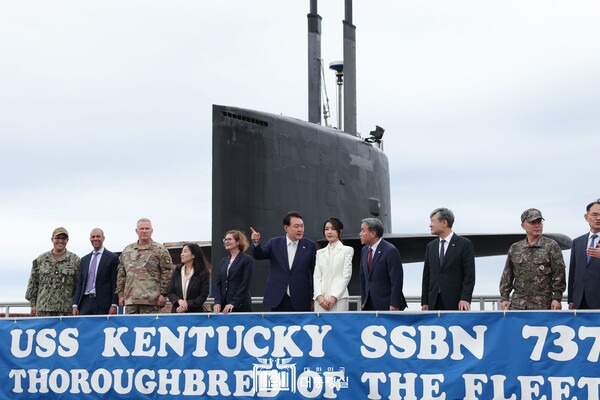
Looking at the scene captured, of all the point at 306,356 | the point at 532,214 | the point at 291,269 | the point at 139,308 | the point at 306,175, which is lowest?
the point at 306,356

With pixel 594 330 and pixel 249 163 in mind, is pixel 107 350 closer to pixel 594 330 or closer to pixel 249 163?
pixel 249 163

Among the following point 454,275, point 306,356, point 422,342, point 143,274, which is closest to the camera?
point 422,342

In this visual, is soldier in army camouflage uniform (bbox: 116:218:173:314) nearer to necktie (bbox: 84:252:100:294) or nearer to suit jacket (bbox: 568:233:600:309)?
necktie (bbox: 84:252:100:294)

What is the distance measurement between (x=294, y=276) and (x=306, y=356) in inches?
50.6

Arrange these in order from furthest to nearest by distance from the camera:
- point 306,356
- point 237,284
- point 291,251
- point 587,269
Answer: point 291,251 → point 237,284 → point 306,356 → point 587,269

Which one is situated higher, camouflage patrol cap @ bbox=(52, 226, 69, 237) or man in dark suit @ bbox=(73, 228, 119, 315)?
camouflage patrol cap @ bbox=(52, 226, 69, 237)

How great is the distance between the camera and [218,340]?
367 inches

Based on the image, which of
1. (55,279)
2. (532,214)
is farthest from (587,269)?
(55,279)

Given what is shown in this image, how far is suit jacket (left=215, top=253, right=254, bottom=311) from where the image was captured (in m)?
9.89

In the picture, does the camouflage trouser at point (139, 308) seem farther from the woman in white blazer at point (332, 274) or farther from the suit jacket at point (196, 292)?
the woman in white blazer at point (332, 274)

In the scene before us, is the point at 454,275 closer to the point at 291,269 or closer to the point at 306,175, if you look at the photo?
the point at 291,269

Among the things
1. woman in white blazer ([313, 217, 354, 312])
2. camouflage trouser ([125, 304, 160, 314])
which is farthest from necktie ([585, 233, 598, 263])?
camouflage trouser ([125, 304, 160, 314])

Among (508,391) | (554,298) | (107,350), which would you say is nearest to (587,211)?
(554,298)

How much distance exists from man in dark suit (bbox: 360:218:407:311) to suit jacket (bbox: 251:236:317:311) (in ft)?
2.10
